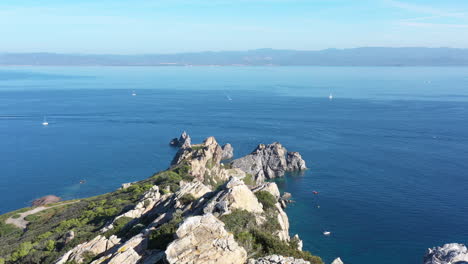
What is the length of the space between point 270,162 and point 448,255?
55.0 meters

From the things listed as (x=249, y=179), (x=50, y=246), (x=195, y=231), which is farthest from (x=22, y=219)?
(x=195, y=231)

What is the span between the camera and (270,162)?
88.3 metres

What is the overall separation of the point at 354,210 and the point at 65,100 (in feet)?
553

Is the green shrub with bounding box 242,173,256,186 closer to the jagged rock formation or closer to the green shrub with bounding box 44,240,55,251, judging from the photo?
the jagged rock formation

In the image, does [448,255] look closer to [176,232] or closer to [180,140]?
[176,232]

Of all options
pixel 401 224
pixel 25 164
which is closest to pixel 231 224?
pixel 401 224

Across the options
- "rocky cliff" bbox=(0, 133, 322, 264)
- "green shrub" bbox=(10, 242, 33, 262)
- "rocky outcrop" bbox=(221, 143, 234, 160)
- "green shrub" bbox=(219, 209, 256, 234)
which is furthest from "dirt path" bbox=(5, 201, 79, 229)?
"rocky outcrop" bbox=(221, 143, 234, 160)

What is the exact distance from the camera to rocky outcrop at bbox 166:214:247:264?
1697cm

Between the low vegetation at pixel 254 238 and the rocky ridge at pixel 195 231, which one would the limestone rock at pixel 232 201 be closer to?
the rocky ridge at pixel 195 231

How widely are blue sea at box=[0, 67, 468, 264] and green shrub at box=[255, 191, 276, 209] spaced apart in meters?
23.4

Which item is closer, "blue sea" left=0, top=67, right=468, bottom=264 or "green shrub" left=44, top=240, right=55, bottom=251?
"green shrub" left=44, top=240, right=55, bottom=251

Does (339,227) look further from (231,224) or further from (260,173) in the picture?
(231,224)

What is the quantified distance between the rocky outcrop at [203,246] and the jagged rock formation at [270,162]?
65759 mm

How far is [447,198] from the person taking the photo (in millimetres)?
67812
